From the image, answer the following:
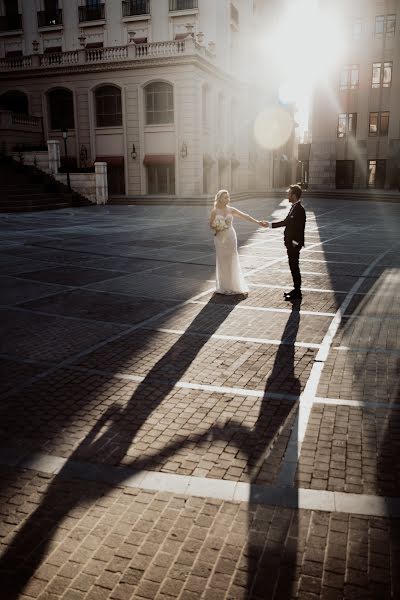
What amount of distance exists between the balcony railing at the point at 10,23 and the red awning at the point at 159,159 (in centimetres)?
1732

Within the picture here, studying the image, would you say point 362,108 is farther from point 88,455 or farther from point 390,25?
point 88,455

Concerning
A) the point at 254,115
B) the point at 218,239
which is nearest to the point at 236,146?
the point at 254,115

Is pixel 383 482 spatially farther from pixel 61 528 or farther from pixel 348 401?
pixel 61 528

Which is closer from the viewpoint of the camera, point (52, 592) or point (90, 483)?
point (52, 592)

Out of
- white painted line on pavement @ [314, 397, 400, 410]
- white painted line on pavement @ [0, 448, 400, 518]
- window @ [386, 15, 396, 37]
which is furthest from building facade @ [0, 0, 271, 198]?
white painted line on pavement @ [0, 448, 400, 518]

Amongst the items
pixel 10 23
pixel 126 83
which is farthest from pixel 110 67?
pixel 10 23

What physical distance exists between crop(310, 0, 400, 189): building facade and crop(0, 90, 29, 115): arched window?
27203 millimetres

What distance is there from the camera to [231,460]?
4391 millimetres

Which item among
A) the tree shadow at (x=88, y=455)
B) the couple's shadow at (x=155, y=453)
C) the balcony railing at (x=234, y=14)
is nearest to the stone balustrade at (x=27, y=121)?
the balcony railing at (x=234, y=14)

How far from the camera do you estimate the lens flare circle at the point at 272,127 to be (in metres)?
57.0

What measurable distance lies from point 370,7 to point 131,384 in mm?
52063

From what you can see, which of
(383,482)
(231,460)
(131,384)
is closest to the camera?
(383,482)

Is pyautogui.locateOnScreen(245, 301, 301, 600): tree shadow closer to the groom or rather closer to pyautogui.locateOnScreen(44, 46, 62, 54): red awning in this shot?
the groom

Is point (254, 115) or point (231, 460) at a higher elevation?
point (254, 115)
